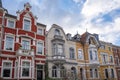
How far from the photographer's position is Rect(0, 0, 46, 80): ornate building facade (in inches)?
858

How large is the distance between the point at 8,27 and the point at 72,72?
1510 centimetres

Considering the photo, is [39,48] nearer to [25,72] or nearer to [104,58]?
[25,72]

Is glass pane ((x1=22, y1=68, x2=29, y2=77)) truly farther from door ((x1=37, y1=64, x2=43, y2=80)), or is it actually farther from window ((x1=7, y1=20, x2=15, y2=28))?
window ((x1=7, y1=20, x2=15, y2=28))

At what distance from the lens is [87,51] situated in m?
33.3

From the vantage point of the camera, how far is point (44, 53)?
26344mm

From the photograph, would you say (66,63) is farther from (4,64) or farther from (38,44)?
(4,64)

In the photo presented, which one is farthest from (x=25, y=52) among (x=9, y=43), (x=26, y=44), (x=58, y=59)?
(x=58, y=59)

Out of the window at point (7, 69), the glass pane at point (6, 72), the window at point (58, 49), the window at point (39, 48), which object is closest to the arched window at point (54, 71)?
the window at point (58, 49)

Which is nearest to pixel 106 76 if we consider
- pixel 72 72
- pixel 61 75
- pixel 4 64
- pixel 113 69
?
pixel 113 69

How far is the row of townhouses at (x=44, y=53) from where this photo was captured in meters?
22.2

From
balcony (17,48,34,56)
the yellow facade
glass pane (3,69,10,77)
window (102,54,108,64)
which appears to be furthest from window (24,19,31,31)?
window (102,54,108,64)

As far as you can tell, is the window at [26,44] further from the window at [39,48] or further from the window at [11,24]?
the window at [11,24]

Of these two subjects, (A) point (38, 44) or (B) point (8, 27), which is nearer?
(B) point (8, 27)

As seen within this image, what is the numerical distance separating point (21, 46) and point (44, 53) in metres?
4.68
